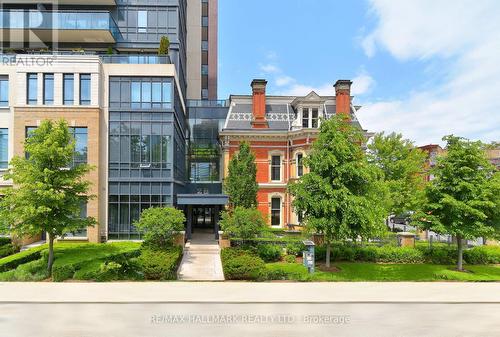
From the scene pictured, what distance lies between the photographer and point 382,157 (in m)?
25.4

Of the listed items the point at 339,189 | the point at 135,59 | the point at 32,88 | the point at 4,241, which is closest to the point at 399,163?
the point at 339,189

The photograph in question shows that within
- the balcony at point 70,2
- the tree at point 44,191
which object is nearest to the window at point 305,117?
the balcony at point 70,2

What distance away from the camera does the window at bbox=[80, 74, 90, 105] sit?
2041 centimetres

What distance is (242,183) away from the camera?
2267cm

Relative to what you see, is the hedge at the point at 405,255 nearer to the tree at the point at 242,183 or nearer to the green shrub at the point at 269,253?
the green shrub at the point at 269,253

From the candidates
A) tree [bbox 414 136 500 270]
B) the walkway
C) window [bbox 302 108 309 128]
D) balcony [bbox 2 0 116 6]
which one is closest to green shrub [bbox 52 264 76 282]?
the walkway

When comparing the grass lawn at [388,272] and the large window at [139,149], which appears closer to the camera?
the grass lawn at [388,272]

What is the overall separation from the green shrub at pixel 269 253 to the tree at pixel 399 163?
36.8 ft

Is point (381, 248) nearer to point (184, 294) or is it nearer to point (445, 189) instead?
point (445, 189)

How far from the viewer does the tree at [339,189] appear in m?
14.5

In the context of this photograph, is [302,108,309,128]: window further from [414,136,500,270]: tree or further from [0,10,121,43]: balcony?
[0,10,121,43]: balcony
